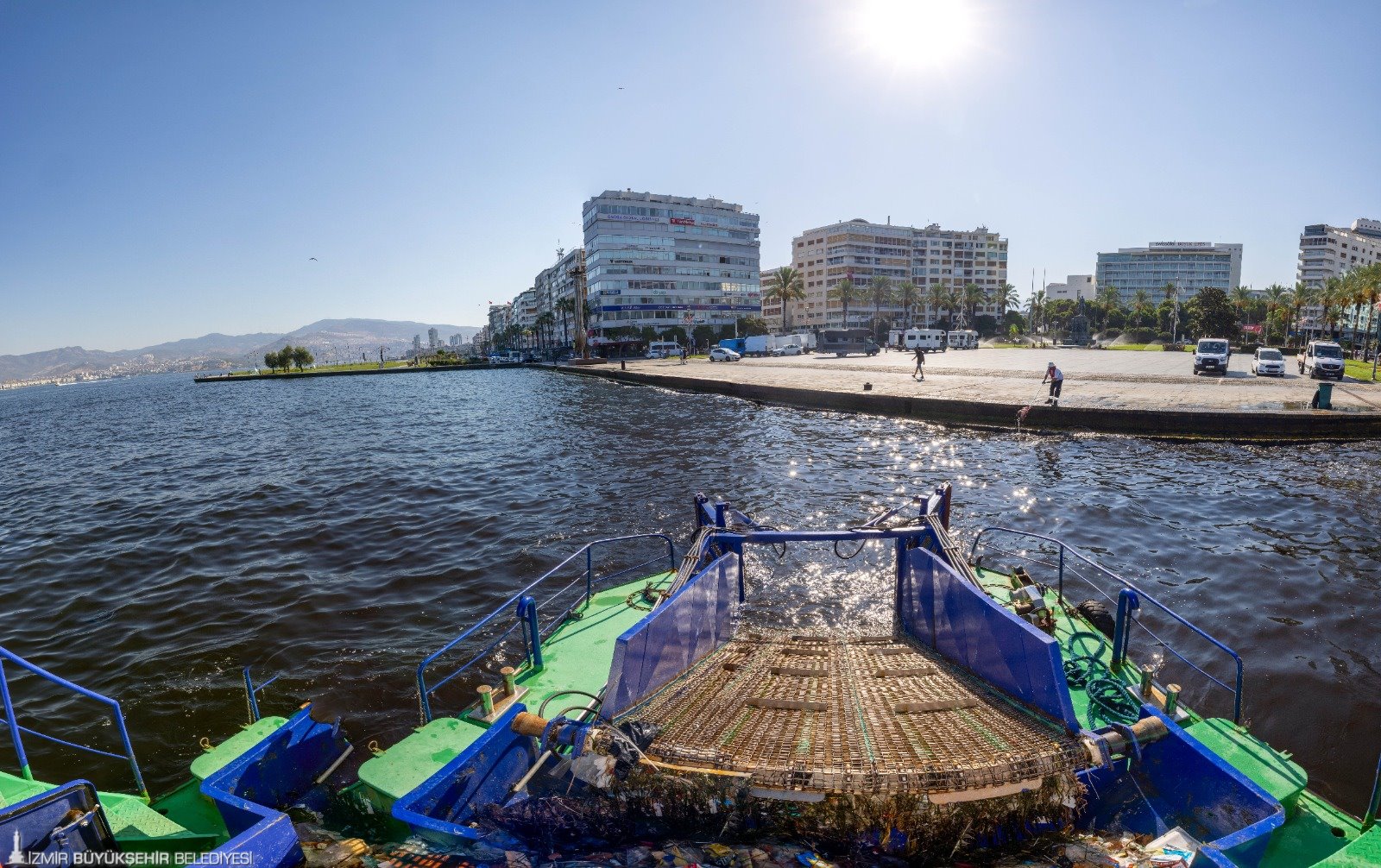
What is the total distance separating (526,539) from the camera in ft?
50.9

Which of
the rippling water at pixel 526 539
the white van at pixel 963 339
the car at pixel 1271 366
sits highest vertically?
the white van at pixel 963 339

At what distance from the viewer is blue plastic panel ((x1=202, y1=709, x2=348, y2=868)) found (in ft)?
12.7

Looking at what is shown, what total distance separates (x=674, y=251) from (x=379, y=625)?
126 metres

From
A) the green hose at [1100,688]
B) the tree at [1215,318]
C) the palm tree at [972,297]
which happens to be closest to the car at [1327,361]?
the green hose at [1100,688]

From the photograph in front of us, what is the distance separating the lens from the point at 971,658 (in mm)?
5938

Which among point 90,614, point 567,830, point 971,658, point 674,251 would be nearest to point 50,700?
point 90,614

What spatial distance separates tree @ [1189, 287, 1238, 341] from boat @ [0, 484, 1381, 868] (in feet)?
356

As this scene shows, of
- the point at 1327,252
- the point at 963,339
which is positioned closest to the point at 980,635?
the point at 963,339

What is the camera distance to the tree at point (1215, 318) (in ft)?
289

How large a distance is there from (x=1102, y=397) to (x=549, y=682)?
33.2m

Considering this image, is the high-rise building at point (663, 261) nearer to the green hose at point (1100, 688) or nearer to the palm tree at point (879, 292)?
the palm tree at point (879, 292)

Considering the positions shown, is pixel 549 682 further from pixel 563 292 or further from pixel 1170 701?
pixel 563 292

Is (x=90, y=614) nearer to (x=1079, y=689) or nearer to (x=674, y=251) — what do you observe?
(x=1079, y=689)

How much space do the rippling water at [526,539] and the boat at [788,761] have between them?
2.56m
